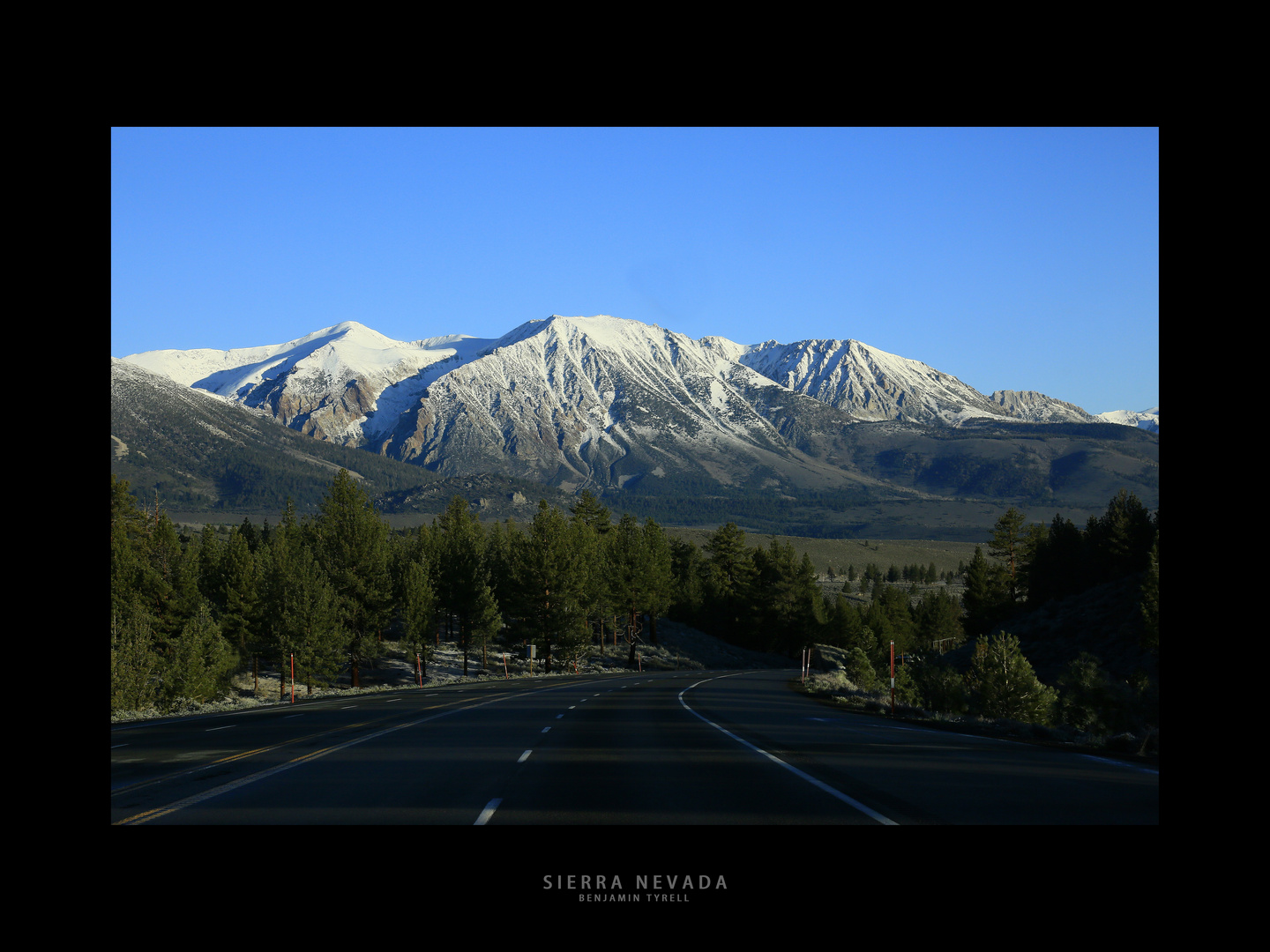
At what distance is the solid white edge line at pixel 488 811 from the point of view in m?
9.47

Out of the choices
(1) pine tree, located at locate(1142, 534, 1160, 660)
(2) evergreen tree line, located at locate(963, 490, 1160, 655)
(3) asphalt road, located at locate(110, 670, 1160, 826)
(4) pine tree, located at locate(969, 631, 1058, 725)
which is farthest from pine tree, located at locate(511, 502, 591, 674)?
(3) asphalt road, located at locate(110, 670, 1160, 826)

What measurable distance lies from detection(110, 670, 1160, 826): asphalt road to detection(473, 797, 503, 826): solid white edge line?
3 cm

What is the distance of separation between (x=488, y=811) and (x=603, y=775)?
383 cm

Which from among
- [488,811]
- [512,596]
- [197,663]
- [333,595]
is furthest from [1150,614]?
[488,811]

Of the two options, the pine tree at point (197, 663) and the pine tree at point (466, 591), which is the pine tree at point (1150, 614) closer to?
the pine tree at point (466, 591)

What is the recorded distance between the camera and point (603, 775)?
543 inches

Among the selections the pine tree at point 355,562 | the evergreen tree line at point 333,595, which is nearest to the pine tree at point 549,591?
the evergreen tree line at point 333,595

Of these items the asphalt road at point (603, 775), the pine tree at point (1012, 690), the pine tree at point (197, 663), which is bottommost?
the pine tree at point (1012, 690)

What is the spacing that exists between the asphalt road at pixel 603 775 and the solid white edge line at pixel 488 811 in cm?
3

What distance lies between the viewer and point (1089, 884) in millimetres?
5988

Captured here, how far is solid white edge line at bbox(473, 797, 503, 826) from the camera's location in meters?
9.47

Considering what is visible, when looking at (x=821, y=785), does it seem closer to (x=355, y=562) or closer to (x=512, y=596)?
(x=355, y=562)
